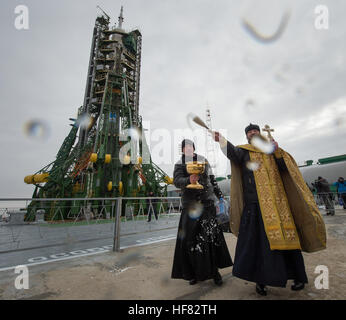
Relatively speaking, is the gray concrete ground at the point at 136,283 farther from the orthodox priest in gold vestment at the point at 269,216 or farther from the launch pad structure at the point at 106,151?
the launch pad structure at the point at 106,151

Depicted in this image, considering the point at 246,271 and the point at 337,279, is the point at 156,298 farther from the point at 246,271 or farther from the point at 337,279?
the point at 337,279

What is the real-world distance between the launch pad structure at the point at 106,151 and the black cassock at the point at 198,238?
12.1 metres

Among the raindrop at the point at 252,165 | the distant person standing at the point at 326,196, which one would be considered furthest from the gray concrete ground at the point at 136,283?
the distant person standing at the point at 326,196

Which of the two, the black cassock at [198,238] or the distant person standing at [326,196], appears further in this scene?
the distant person standing at [326,196]

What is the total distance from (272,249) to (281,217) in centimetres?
35

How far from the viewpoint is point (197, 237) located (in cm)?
226

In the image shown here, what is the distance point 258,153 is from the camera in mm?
2268

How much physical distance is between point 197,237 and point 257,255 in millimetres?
Answer: 671

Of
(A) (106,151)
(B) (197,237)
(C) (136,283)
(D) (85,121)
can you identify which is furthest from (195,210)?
(D) (85,121)

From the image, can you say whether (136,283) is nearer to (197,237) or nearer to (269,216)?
(197,237)

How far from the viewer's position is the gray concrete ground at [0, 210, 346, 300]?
6.15 ft

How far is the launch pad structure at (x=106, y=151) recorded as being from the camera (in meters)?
14.2

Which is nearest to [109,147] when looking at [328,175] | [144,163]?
[144,163]

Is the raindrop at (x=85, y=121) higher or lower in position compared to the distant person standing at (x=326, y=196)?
higher
